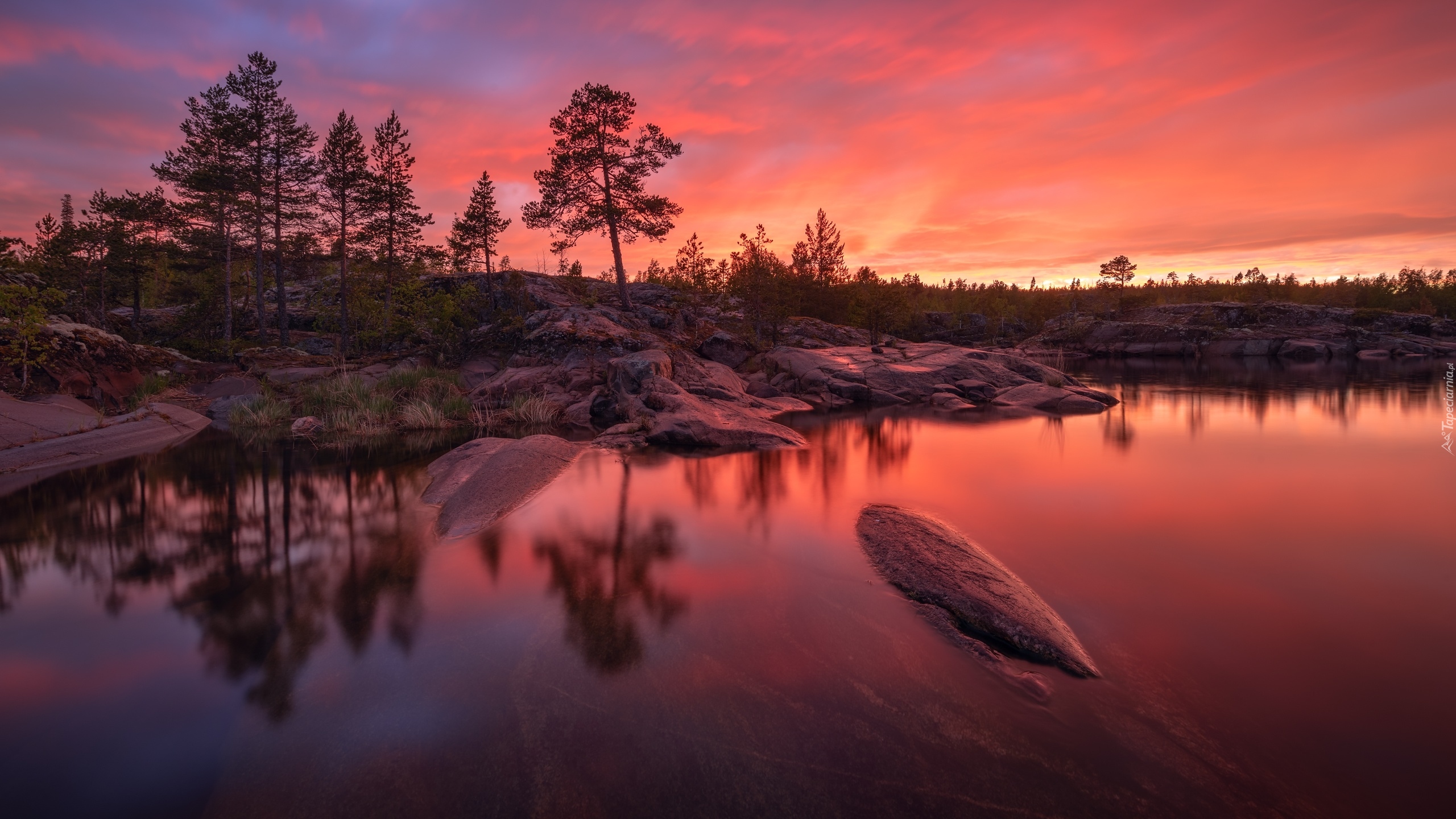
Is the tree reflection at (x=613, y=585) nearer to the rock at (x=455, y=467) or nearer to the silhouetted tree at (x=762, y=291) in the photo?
the rock at (x=455, y=467)

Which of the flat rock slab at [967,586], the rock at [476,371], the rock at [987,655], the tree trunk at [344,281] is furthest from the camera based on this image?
the tree trunk at [344,281]

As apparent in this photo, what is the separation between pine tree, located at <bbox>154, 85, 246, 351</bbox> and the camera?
32.7 meters

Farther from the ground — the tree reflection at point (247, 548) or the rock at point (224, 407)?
the rock at point (224, 407)

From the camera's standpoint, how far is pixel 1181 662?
17.9 ft

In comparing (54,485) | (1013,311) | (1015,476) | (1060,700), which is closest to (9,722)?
(1060,700)

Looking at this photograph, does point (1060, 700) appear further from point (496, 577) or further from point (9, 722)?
point (9, 722)

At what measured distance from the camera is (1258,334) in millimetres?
56719

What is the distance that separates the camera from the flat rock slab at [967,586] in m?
5.66

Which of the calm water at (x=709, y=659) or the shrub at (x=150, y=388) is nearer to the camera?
the calm water at (x=709, y=659)

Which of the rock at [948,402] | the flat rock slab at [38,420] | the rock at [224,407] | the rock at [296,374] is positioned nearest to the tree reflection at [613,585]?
the flat rock slab at [38,420]

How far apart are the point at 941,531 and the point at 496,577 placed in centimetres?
673

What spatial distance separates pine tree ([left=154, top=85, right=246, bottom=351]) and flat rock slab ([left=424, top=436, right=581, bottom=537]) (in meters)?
29.7

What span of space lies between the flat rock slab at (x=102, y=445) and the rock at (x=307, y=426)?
11.2 ft

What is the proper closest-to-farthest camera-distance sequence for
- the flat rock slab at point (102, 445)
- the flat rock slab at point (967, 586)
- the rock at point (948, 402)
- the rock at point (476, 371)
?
the flat rock slab at point (967, 586) → the flat rock slab at point (102, 445) → the rock at point (948, 402) → the rock at point (476, 371)
